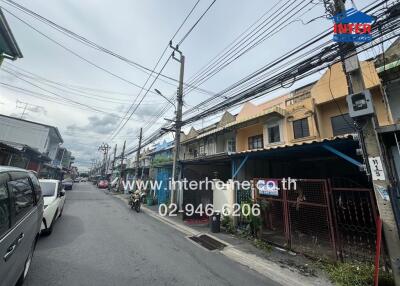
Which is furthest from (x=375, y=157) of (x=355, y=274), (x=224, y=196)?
(x=224, y=196)

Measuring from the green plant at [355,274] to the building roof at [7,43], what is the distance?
11.8 meters

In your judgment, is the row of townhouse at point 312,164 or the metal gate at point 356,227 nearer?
the metal gate at point 356,227

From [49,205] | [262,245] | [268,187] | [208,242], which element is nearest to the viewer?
[49,205]

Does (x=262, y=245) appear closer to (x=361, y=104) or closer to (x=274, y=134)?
(x=361, y=104)

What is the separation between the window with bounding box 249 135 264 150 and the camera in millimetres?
17297

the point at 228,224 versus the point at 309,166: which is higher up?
the point at 309,166

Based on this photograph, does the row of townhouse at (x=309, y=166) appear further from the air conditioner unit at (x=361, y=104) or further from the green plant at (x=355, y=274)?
the air conditioner unit at (x=361, y=104)

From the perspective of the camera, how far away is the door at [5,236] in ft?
7.38

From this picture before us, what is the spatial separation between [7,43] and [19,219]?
8.15m

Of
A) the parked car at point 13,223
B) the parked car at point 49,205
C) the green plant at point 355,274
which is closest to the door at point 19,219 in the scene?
the parked car at point 13,223

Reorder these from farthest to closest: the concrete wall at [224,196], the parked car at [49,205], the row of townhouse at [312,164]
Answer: the concrete wall at [224,196] < the parked car at [49,205] < the row of townhouse at [312,164]

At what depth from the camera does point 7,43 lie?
7629mm

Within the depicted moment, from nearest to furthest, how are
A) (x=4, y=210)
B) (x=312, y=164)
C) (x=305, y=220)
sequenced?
1. (x=4, y=210)
2. (x=305, y=220)
3. (x=312, y=164)

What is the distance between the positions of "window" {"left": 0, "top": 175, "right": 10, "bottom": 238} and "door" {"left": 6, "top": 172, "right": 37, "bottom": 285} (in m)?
0.12
